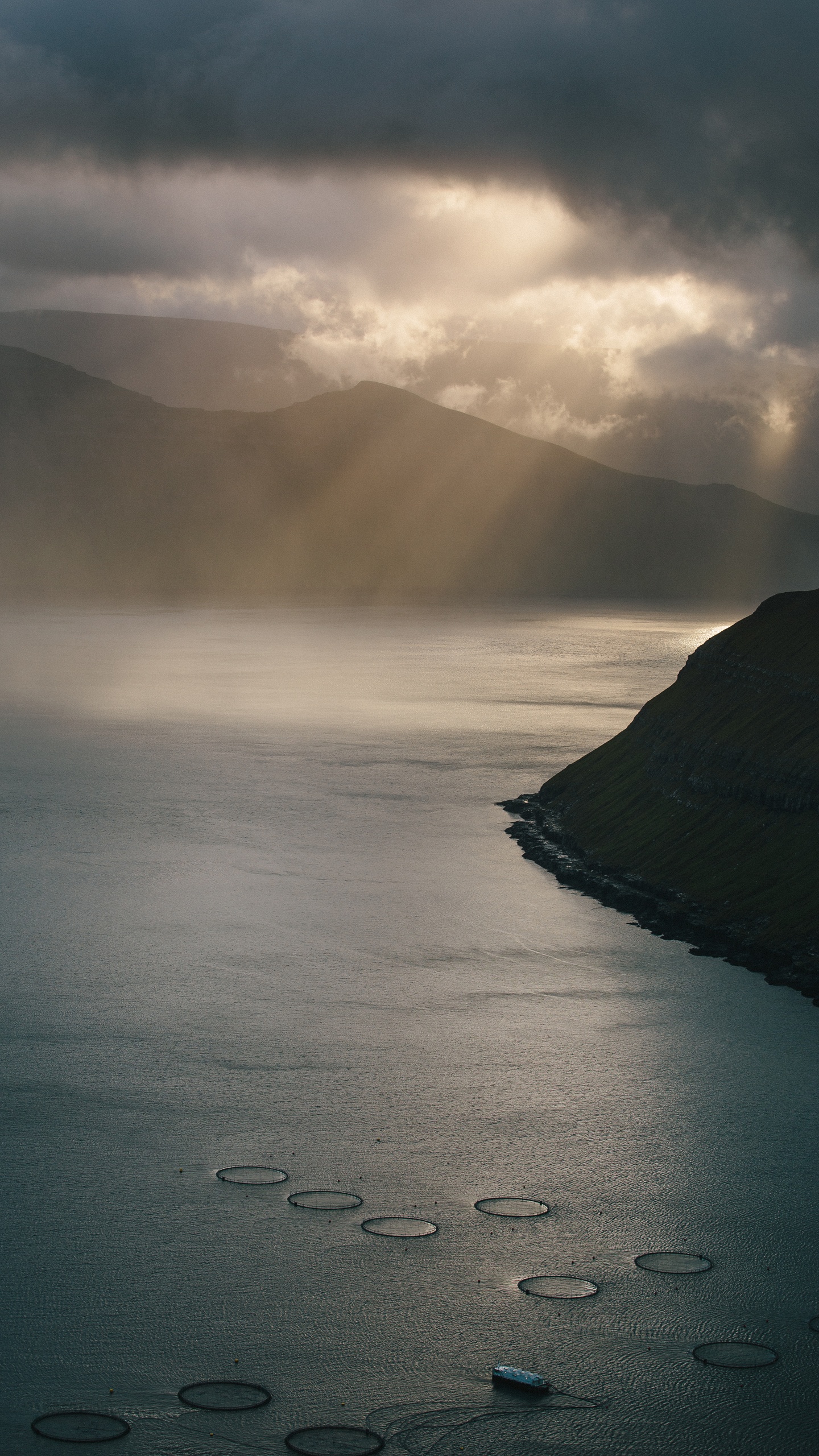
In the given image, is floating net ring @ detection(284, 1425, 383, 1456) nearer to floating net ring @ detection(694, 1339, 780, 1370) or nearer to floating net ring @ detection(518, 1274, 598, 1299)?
floating net ring @ detection(518, 1274, 598, 1299)

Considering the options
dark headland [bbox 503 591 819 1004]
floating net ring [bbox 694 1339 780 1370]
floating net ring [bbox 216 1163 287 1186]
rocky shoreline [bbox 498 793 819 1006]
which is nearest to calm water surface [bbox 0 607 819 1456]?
floating net ring [bbox 694 1339 780 1370]

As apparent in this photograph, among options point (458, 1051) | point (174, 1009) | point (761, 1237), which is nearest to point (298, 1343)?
point (761, 1237)

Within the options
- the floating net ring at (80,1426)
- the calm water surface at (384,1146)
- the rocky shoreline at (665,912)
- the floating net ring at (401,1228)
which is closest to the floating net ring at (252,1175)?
the calm water surface at (384,1146)

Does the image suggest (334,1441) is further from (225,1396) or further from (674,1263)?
(674,1263)

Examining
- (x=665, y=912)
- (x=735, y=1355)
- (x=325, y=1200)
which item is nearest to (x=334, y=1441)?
(x=735, y=1355)

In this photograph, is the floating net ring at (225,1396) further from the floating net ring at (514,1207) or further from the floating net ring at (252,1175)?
the floating net ring at (514,1207)

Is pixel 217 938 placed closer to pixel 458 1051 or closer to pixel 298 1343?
pixel 458 1051

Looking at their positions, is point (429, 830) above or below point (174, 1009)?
above
